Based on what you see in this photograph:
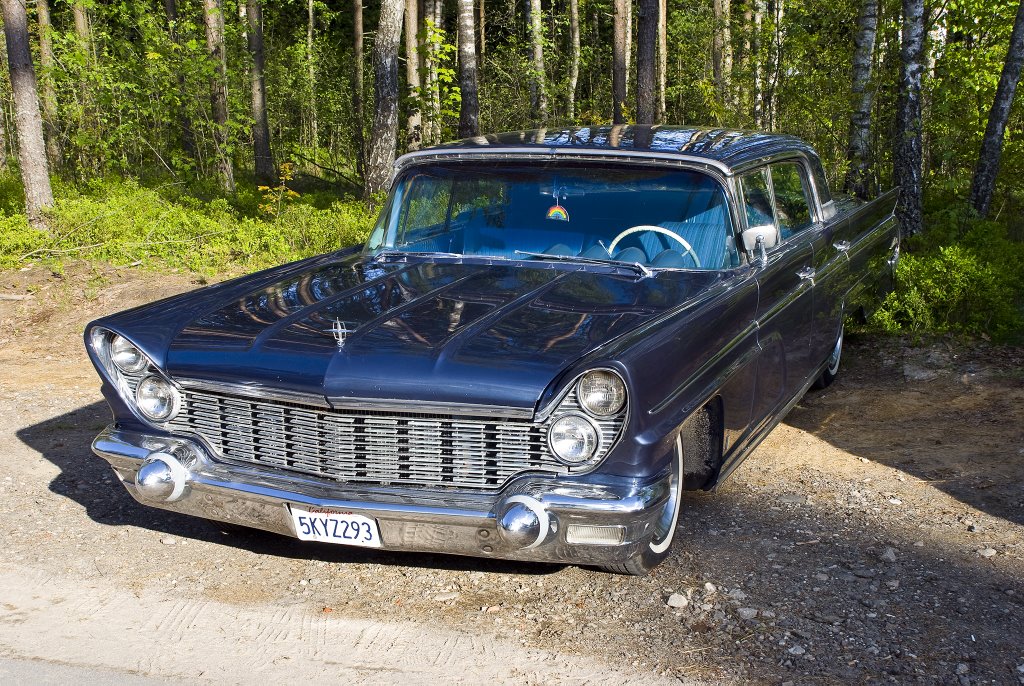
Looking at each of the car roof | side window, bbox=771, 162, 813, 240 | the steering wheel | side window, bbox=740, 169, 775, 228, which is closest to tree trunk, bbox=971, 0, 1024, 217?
side window, bbox=771, 162, 813, 240

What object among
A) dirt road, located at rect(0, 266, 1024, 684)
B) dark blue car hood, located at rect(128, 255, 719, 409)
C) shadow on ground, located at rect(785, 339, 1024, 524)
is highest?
dark blue car hood, located at rect(128, 255, 719, 409)

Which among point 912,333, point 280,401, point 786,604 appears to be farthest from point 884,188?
point 280,401

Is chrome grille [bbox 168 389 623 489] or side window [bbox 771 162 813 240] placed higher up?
side window [bbox 771 162 813 240]

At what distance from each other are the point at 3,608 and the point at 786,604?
2.85 meters

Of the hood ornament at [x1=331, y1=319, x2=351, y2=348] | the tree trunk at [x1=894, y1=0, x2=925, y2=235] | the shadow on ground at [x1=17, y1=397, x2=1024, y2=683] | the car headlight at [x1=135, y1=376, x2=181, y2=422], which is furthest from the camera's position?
the tree trunk at [x1=894, y1=0, x2=925, y2=235]

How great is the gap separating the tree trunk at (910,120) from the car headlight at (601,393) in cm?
597

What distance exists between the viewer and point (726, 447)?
13.5 feet

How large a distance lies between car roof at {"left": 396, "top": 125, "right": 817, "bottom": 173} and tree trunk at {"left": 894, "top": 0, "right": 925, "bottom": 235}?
3.73 meters

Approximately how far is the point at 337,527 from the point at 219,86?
13444mm

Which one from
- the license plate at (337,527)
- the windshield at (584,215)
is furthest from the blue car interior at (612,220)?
the license plate at (337,527)

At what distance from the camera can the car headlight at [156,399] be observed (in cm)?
371

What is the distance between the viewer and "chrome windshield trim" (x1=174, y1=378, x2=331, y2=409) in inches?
132

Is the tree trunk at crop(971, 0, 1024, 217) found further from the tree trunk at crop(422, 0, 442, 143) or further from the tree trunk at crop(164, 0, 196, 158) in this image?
the tree trunk at crop(164, 0, 196, 158)

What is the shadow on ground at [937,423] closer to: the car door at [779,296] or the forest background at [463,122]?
the car door at [779,296]
